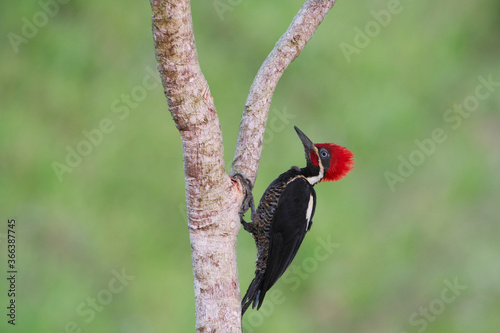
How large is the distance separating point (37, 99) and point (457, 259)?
14.4 feet

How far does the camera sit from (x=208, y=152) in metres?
1.90

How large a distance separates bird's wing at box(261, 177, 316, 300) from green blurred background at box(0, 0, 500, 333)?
2257 mm

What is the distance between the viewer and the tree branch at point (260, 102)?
2.24m

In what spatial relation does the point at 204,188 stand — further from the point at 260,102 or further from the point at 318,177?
the point at 318,177

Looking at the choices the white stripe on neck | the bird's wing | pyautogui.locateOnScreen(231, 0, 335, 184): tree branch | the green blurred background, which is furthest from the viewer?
the green blurred background

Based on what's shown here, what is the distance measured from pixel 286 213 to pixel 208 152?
0.94m

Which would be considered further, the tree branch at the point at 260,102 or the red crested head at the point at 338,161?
the red crested head at the point at 338,161

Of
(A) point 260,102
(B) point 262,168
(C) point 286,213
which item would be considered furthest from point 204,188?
(B) point 262,168

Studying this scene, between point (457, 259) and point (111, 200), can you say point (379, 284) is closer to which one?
point (457, 259)

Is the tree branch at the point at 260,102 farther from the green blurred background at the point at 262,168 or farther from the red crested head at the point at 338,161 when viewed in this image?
the green blurred background at the point at 262,168

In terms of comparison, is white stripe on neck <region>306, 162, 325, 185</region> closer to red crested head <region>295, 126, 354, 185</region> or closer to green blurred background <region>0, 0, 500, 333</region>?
red crested head <region>295, 126, 354, 185</region>

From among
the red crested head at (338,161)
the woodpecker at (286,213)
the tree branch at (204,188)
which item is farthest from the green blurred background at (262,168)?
the tree branch at (204,188)

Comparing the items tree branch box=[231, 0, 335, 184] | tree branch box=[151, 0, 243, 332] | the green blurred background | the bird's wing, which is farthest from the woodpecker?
the green blurred background

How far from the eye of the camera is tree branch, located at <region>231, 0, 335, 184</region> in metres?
2.24
